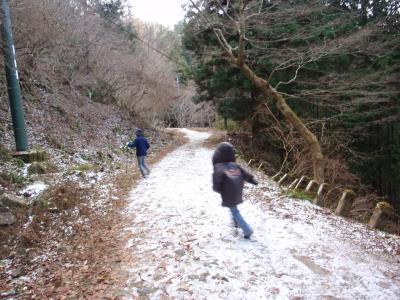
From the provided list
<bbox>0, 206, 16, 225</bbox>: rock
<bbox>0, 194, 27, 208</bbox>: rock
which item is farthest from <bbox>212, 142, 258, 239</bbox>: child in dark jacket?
<bbox>0, 194, 27, 208</bbox>: rock

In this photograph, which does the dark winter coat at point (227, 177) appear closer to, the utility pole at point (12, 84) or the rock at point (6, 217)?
the rock at point (6, 217)

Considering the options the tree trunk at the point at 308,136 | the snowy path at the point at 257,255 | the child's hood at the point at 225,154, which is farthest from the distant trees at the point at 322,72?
the child's hood at the point at 225,154

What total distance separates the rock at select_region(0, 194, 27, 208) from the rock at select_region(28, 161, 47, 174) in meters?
2.01

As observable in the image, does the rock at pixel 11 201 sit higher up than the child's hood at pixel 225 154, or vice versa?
the child's hood at pixel 225 154

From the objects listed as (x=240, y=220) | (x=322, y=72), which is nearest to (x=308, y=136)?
(x=322, y=72)

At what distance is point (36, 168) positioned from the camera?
8266mm

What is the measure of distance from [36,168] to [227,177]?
5777mm

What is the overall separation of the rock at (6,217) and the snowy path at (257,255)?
212cm

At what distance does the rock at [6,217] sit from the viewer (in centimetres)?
561

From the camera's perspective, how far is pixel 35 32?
1142 centimetres

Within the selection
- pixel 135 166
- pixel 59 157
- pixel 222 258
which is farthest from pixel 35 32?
pixel 222 258

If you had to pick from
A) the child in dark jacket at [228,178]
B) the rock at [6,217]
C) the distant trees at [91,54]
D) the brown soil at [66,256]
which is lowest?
the brown soil at [66,256]

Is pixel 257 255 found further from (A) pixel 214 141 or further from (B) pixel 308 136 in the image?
(A) pixel 214 141

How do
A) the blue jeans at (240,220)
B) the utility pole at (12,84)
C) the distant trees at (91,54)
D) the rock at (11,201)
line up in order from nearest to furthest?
the blue jeans at (240,220) < the rock at (11,201) < the utility pole at (12,84) < the distant trees at (91,54)
